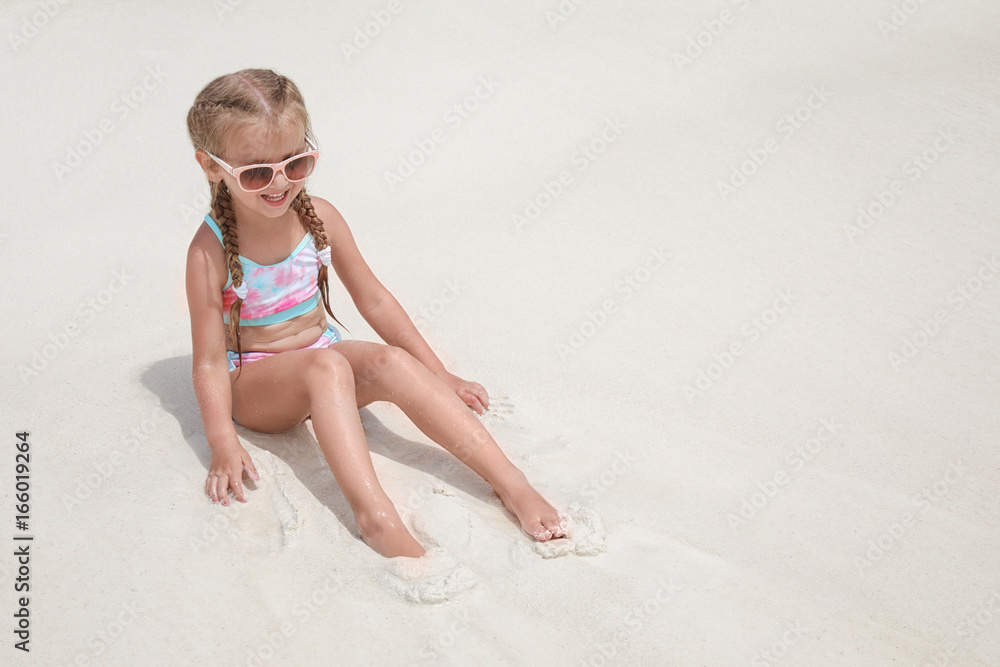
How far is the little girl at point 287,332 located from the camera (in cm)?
240

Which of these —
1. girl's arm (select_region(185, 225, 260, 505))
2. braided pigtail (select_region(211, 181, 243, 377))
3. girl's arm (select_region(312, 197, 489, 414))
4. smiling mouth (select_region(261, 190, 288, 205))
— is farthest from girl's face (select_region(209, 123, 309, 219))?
girl's arm (select_region(312, 197, 489, 414))

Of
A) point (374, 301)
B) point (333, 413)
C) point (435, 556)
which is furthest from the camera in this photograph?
point (374, 301)

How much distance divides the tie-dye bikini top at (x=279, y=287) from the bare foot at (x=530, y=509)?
88 cm

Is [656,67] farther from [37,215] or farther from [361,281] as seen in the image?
[37,215]

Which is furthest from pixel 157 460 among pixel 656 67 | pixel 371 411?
pixel 656 67

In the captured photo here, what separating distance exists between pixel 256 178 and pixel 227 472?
827 mm

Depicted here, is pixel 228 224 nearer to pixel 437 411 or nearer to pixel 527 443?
pixel 437 411

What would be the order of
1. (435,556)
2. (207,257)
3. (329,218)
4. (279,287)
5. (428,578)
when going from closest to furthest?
(428,578), (435,556), (207,257), (279,287), (329,218)

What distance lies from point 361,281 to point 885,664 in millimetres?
1891

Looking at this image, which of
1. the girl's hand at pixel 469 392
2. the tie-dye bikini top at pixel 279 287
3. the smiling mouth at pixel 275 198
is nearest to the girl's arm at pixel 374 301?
the girl's hand at pixel 469 392

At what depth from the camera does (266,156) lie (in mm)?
2422

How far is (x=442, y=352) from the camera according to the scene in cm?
356

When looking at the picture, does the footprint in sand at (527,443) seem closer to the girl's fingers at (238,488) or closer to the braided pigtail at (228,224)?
the girl's fingers at (238,488)

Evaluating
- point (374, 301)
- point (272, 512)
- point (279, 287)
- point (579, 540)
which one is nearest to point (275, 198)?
point (279, 287)
